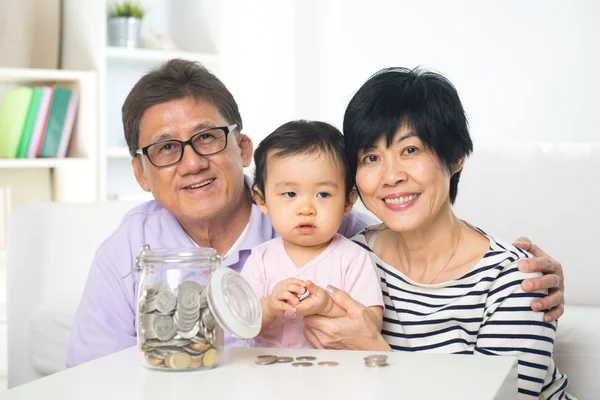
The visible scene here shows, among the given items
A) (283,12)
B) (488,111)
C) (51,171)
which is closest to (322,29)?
(283,12)

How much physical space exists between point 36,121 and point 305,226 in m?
2.56

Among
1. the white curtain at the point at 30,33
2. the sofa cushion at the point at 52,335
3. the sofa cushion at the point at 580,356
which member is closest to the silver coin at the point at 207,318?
the sofa cushion at the point at 580,356

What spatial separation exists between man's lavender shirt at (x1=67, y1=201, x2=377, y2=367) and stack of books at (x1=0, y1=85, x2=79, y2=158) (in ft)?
6.89

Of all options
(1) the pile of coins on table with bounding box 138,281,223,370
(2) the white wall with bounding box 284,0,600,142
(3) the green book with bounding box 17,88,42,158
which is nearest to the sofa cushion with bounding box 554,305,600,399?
(1) the pile of coins on table with bounding box 138,281,223,370

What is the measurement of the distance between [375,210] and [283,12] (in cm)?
304

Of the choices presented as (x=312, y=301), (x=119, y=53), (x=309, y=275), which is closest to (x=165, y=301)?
(x=312, y=301)

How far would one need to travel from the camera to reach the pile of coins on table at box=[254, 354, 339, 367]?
1.16 m

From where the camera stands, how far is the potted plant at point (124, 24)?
13.4ft

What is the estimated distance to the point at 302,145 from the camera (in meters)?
1.48

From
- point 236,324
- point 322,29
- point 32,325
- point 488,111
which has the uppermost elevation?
point 322,29

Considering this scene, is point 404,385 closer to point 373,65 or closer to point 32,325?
point 32,325

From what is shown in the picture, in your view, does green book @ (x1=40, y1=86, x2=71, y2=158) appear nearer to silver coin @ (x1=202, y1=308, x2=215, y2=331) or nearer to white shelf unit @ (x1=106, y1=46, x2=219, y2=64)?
white shelf unit @ (x1=106, y1=46, x2=219, y2=64)

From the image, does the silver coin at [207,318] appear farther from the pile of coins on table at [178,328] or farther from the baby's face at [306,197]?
the baby's face at [306,197]

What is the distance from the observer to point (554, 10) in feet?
11.0
